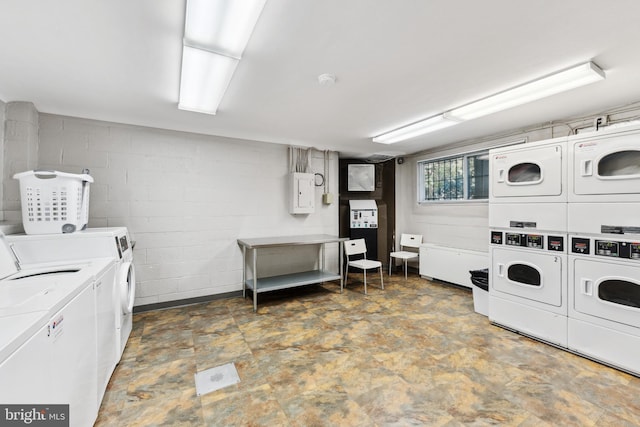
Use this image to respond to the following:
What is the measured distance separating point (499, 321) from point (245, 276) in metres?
3.38

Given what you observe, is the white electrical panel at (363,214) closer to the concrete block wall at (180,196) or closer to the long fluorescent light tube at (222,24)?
the concrete block wall at (180,196)

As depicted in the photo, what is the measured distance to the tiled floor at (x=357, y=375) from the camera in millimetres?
1749

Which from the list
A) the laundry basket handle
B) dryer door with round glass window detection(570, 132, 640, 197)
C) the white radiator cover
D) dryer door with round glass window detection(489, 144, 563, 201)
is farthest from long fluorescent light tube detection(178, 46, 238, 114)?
the white radiator cover

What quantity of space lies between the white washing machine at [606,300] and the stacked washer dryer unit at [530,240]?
0.30 ft

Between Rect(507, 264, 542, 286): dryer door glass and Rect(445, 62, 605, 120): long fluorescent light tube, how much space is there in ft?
5.54

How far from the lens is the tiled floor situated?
5.74ft

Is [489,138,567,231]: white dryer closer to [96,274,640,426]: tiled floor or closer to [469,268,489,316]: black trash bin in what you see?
Result: [469,268,489,316]: black trash bin

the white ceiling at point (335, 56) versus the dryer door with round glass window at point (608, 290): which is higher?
the white ceiling at point (335, 56)

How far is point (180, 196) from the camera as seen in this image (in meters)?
3.71

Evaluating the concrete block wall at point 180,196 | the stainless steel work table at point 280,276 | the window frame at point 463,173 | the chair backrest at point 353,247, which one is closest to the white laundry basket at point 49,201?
→ the concrete block wall at point 180,196

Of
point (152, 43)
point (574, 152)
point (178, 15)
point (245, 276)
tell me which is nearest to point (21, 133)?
point (152, 43)

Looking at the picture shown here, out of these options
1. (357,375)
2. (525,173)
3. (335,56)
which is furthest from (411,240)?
(335,56)

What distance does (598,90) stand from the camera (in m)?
2.48

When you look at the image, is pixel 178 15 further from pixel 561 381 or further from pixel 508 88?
pixel 561 381
